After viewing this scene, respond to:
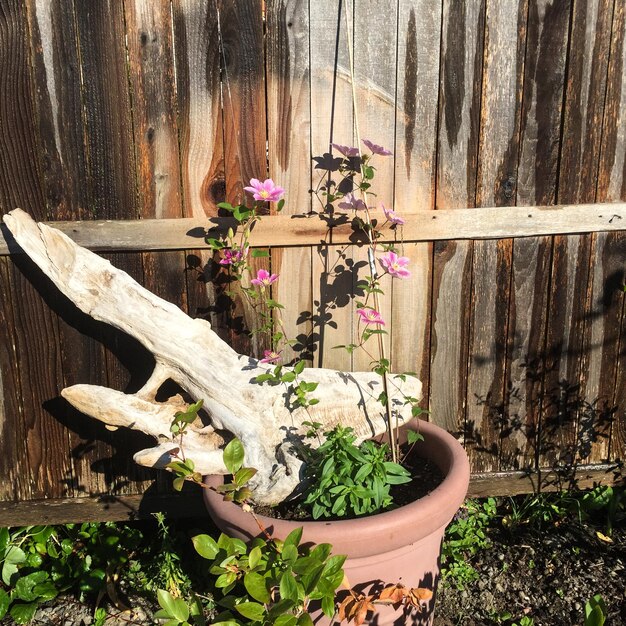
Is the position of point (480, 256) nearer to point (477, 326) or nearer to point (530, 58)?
point (477, 326)

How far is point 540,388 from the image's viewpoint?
8.94 feet

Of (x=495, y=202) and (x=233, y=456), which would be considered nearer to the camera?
(x=233, y=456)

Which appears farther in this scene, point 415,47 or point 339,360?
point 339,360

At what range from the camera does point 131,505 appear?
269cm

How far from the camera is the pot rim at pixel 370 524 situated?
74.0 inches

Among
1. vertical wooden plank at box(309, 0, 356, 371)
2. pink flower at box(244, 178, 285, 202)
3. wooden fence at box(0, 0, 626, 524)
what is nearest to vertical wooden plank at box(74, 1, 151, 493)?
wooden fence at box(0, 0, 626, 524)

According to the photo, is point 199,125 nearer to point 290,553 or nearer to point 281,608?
point 290,553

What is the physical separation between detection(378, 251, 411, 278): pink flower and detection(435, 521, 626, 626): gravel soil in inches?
49.9

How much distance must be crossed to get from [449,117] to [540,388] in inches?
47.3

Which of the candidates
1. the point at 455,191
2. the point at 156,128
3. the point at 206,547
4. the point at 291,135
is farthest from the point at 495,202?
the point at 206,547

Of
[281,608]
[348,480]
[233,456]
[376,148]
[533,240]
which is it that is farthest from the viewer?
[533,240]

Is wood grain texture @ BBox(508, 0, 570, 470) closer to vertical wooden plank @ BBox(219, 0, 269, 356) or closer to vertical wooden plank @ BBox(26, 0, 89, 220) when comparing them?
vertical wooden plank @ BBox(219, 0, 269, 356)

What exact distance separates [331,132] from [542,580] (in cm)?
194

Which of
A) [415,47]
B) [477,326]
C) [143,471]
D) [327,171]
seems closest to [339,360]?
[477,326]
